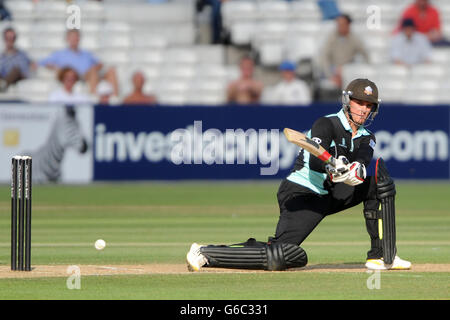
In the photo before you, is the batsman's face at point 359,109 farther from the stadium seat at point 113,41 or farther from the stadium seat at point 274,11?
the stadium seat at point 274,11

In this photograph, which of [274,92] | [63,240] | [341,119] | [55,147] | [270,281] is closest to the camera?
[270,281]

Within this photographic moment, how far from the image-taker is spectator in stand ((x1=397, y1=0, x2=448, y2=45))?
24.3 meters

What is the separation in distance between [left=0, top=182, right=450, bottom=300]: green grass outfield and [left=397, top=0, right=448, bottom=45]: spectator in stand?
15.7 ft

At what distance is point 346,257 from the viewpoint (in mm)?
10625

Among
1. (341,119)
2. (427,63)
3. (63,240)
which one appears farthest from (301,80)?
(341,119)

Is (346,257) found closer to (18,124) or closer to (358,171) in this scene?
(358,171)

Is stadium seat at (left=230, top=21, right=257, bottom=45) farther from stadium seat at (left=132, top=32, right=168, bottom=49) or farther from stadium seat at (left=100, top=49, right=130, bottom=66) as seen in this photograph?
stadium seat at (left=100, top=49, right=130, bottom=66)

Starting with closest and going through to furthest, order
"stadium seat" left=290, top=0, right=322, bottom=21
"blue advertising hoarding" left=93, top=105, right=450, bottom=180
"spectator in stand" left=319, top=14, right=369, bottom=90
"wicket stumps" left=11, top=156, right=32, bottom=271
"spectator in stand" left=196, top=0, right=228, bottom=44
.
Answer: "wicket stumps" left=11, top=156, right=32, bottom=271 < "blue advertising hoarding" left=93, top=105, right=450, bottom=180 < "spectator in stand" left=319, top=14, right=369, bottom=90 < "spectator in stand" left=196, top=0, right=228, bottom=44 < "stadium seat" left=290, top=0, right=322, bottom=21

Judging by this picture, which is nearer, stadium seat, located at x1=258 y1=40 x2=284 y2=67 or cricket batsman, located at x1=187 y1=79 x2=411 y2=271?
cricket batsman, located at x1=187 y1=79 x2=411 y2=271

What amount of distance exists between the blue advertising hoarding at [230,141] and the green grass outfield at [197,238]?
31 centimetres

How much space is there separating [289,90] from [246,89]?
34.6 inches

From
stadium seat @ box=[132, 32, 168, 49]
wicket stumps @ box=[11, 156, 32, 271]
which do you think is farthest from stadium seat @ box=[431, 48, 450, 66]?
wicket stumps @ box=[11, 156, 32, 271]
